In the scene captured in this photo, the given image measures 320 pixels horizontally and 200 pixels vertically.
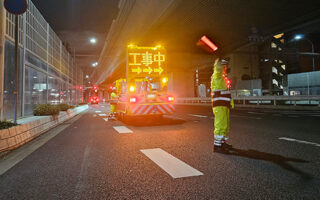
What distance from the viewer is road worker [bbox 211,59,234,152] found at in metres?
4.85

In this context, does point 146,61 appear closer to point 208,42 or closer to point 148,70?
point 148,70

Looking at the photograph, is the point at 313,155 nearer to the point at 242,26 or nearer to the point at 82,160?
the point at 82,160

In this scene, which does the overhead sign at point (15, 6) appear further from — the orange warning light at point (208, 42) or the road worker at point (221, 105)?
the road worker at point (221, 105)

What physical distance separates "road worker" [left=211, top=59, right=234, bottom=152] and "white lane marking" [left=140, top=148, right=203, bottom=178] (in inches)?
41.7

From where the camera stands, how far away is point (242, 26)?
97.6ft

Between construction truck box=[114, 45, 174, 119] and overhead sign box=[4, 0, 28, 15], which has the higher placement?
overhead sign box=[4, 0, 28, 15]

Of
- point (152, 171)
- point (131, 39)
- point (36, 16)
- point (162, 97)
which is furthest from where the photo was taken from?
point (131, 39)

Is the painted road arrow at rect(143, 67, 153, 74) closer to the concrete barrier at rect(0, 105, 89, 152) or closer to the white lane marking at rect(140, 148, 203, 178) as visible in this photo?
the concrete barrier at rect(0, 105, 89, 152)

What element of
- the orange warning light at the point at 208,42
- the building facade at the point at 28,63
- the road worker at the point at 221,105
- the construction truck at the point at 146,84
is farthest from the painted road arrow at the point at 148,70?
the orange warning light at the point at 208,42

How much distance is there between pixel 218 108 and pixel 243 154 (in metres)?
1.00

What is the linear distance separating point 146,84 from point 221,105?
7385 mm

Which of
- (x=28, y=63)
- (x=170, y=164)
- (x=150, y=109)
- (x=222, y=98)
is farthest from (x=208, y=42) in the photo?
(x=28, y=63)

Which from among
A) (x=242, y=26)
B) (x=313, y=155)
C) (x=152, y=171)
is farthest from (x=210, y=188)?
(x=242, y=26)

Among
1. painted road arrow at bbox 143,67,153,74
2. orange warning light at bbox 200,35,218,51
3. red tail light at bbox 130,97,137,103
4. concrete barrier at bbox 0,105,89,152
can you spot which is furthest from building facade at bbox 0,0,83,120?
orange warning light at bbox 200,35,218,51
